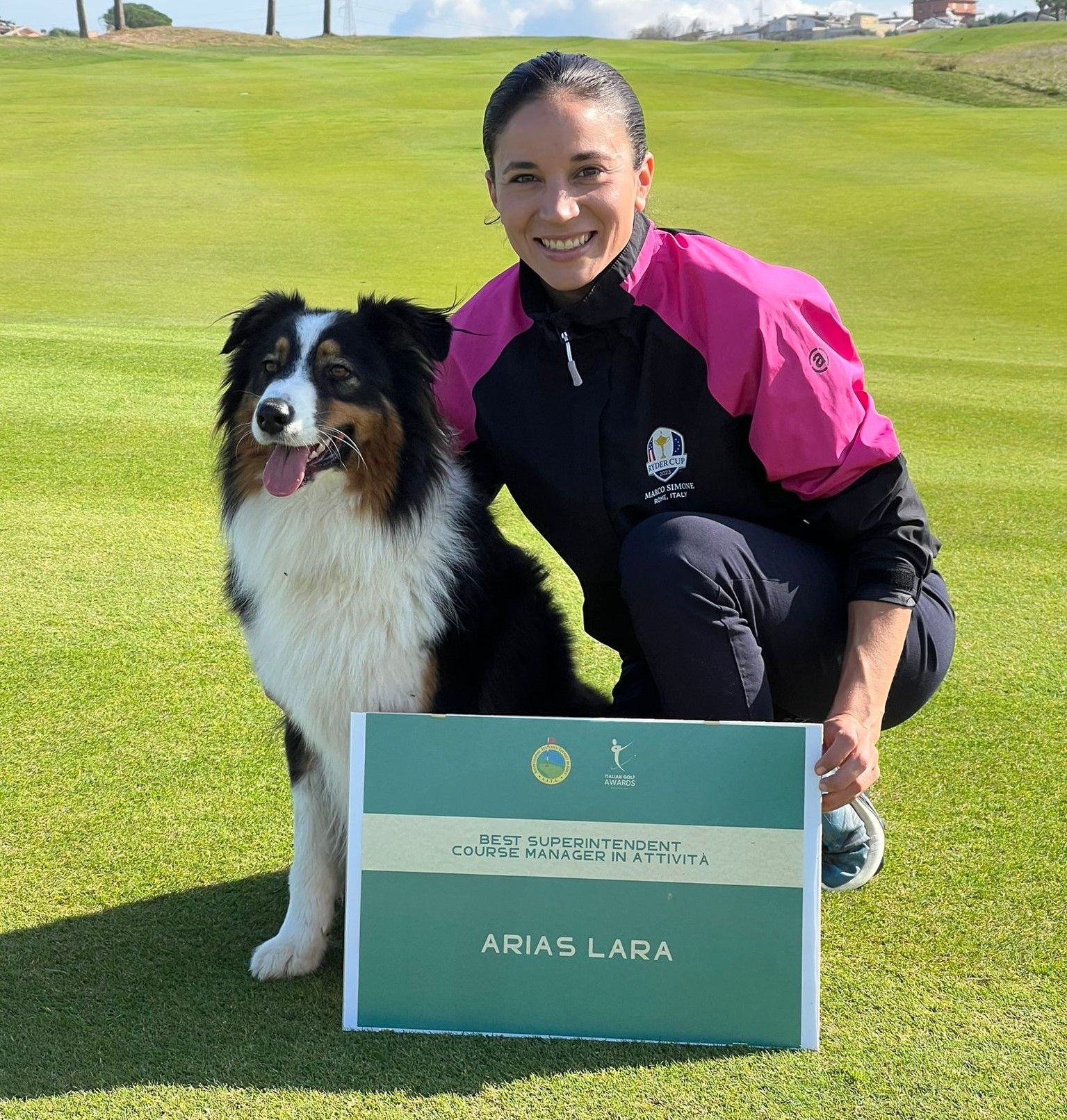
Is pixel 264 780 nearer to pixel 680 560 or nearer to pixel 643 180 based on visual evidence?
pixel 680 560

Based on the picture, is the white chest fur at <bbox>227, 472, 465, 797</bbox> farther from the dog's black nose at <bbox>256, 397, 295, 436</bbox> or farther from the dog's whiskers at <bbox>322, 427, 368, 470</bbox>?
the dog's black nose at <bbox>256, 397, 295, 436</bbox>

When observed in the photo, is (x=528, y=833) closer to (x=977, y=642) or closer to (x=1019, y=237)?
(x=977, y=642)

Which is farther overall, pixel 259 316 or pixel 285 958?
pixel 259 316

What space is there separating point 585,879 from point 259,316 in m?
1.48

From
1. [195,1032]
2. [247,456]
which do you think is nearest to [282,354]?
[247,456]

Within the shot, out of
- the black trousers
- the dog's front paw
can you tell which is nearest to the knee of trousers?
the black trousers

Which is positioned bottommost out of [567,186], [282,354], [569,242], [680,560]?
[680,560]

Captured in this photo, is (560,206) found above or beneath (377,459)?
above

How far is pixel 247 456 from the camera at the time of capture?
2615mm

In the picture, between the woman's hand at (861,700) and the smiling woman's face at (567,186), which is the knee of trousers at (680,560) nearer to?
the woman's hand at (861,700)

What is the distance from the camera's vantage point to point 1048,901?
100 inches

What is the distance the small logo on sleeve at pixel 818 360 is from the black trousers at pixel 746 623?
1.13 ft

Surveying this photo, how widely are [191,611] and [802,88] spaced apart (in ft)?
95.0

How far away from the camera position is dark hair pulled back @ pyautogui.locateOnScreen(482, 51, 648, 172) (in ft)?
7.81
